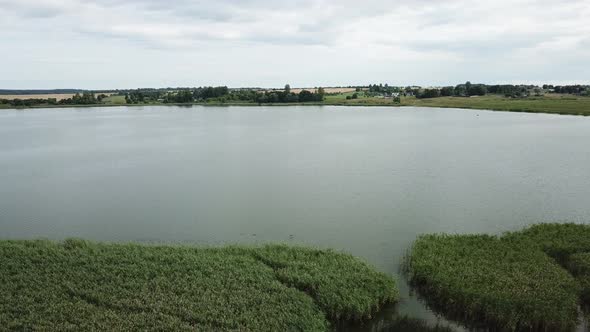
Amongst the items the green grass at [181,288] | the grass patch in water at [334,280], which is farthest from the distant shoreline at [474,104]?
the green grass at [181,288]

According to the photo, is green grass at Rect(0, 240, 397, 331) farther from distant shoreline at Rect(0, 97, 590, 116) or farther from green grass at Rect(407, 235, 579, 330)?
distant shoreline at Rect(0, 97, 590, 116)

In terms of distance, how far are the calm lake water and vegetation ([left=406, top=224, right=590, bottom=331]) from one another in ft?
2.89

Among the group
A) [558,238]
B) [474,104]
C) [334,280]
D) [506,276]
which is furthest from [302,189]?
[474,104]

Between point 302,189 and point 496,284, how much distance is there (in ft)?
49.4

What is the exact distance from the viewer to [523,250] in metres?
15.9

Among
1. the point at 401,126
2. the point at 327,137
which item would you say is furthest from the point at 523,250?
the point at 401,126

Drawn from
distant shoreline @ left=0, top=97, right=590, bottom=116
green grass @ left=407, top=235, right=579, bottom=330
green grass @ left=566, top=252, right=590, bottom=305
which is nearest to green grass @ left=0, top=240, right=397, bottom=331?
green grass @ left=407, top=235, right=579, bottom=330

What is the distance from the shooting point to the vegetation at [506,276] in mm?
12016

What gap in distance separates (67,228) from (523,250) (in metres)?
19.6

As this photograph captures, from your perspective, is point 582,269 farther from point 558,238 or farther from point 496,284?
point 496,284

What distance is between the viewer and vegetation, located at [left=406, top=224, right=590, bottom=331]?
12.0 m

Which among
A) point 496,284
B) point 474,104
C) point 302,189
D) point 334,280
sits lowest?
point 334,280

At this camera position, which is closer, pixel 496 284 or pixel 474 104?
pixel 496 284

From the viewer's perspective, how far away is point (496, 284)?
43.5ft
